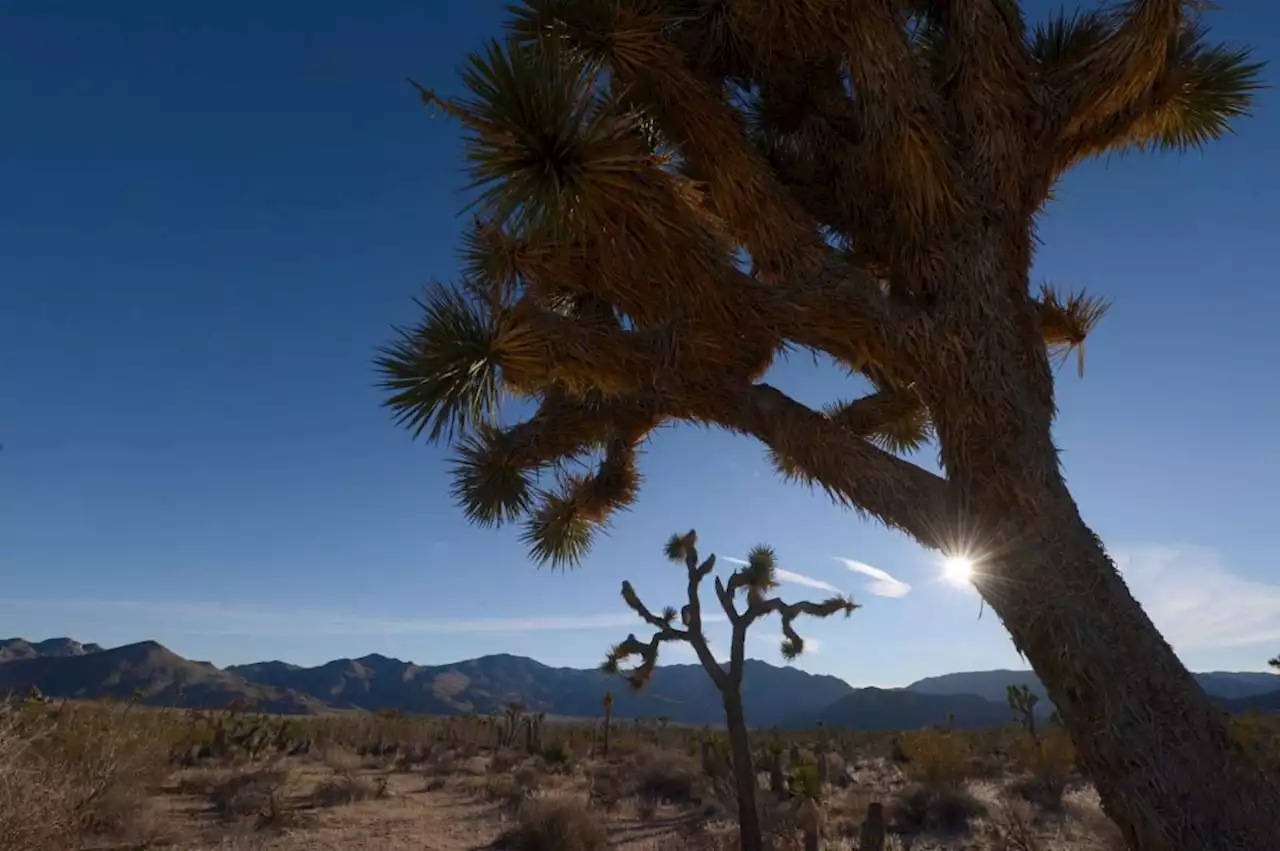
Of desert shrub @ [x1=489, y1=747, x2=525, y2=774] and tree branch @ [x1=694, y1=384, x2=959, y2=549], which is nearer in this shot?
tree branch @ [x1=694, y1=384, x2=959, y2=549]

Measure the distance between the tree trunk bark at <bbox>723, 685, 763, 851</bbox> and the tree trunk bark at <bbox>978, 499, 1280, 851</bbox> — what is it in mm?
5714

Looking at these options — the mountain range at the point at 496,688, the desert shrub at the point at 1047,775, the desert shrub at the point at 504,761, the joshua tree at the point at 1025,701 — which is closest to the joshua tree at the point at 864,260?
the desert shrub at the point at 1047,775

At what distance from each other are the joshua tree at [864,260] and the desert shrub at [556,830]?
6324 mm

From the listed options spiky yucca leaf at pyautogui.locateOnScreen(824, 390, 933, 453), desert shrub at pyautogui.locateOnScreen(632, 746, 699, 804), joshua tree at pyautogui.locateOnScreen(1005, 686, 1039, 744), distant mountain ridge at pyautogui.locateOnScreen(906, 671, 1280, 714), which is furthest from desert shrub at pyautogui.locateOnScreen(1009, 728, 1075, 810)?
distant mountain ridge at pyautogui.locateOnScreen(906, 671, 1280, 714)

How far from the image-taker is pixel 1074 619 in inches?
148

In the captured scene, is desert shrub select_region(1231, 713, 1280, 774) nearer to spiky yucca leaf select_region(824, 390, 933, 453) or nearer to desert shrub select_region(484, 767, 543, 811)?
spiky yucca leaf select_region(824, 390, 933, 453)

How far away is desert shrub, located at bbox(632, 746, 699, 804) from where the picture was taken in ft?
47.9

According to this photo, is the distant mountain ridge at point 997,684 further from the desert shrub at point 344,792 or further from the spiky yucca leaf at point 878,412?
the spiky yucca leaf at point 878,412

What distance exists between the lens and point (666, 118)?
16.8ft

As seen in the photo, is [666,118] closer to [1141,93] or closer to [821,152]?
[821,152]

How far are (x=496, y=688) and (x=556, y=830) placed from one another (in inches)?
6446

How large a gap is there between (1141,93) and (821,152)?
204 cm

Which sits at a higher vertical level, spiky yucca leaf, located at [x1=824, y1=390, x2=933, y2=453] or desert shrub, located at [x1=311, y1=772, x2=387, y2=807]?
spiky yucca leaf, located at [x1=824, y1=390, x2=933, y2=453]

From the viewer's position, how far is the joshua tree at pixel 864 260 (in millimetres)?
3742
